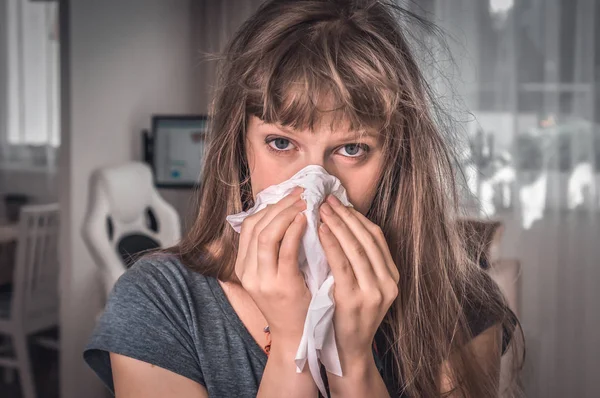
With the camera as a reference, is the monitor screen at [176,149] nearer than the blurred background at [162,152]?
No

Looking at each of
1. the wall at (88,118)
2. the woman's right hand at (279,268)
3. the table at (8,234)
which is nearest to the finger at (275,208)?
the woman's right hand at (279,268)

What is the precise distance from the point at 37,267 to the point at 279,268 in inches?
108

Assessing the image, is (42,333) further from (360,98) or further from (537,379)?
(360,98)

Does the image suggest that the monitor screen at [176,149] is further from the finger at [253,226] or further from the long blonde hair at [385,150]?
the finger at [253,226]

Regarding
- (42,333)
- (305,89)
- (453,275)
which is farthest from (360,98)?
(42,333)

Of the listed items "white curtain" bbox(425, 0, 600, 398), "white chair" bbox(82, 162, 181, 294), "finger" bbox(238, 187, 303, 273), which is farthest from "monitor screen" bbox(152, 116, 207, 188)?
"finger" bbox(238, 187, 303, 273)

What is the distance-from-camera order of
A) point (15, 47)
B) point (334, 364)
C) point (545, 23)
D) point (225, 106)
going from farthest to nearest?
point (15, 47) → point (545, 23) → point (225, 106) → point (334, 364)

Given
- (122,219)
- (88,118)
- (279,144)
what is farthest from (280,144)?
(88,118)

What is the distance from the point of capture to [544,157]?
3479mm

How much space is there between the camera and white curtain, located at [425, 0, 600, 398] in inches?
134

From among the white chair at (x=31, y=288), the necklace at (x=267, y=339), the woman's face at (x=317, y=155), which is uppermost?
the woman's face at (x=317, y=155)

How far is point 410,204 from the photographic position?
101 cm

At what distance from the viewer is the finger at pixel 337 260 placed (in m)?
0.80

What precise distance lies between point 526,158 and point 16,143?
286cm
